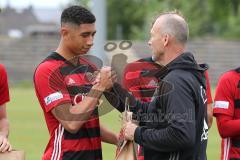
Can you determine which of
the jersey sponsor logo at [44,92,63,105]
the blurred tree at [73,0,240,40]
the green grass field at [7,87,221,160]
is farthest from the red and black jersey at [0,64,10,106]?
the blurred tree at [73,0,240,40]

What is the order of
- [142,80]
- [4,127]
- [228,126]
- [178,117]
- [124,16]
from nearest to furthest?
1. [178,117]
2. [4,127]
3. [228,126]
4. [142,80]
5. [124,16]

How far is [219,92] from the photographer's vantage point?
628 cm

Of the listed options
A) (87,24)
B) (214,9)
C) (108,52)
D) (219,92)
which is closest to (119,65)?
(108,52)

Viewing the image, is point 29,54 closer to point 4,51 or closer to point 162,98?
point 4,51

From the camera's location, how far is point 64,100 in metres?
5.47

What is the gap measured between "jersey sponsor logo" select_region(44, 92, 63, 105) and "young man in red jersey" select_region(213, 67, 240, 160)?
4.86ft

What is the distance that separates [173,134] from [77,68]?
118 cm

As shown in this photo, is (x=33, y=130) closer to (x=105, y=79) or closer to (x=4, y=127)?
(x=4, y=127)

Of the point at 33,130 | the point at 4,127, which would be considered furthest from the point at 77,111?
the point at 33,130

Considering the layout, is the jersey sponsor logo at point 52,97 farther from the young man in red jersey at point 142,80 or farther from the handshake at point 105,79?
the young man in red jersey at point 142,80

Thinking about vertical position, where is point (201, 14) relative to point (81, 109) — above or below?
below

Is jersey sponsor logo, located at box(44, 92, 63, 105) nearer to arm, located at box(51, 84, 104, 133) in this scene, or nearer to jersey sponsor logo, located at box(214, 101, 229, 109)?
arm, located at box(51, 84, 104, 133)

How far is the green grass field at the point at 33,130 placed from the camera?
40.6ft

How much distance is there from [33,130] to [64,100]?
34.4 feet
